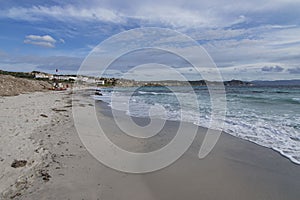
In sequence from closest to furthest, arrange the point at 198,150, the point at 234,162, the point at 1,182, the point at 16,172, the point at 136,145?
1. the point at 1,182
2. the point at 16,172
3. the point at 234,162
4. the point at 198,150
5. the point at 136,145

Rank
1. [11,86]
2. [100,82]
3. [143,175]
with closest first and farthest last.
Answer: [143,175] → [11,86] → [100,82]

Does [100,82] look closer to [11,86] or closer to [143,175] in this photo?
[11,86]

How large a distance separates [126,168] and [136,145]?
1.81 meters

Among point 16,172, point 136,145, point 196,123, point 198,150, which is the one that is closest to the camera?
point 16,172

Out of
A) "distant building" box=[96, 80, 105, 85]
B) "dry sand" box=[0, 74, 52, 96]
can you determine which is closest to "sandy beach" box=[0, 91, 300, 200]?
"dry sand" box=[0, 74, 52, 96]

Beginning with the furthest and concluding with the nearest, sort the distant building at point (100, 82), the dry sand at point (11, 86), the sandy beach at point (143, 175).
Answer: the distant building at point (100, 82) < the dry sand at point (11, 86) < the sandy beach at point (143, 175)

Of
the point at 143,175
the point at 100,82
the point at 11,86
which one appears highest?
the point at 100,82

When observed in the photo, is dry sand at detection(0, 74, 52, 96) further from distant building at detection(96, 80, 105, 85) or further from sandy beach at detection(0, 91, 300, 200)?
distant building at detection(96, 80, 105, 85)

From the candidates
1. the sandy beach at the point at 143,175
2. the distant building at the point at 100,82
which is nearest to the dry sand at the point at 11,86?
the sandy beach at the point at 143,175

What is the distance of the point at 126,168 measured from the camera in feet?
14.6

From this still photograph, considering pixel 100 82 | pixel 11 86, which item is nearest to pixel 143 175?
pixel 11 86

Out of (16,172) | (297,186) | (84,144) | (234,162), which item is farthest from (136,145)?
(297,186)

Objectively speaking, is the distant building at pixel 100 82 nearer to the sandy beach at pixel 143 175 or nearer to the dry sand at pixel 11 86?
the dry sand at pixel 11 86

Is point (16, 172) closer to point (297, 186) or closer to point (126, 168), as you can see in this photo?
point (126, 168)
